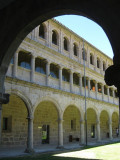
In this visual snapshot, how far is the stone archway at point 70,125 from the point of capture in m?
18.5

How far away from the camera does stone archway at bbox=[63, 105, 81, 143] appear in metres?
18.5

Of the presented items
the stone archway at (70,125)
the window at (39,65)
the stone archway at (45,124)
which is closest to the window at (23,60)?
the window at (39,65)

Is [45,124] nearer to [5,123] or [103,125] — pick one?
[5,123]

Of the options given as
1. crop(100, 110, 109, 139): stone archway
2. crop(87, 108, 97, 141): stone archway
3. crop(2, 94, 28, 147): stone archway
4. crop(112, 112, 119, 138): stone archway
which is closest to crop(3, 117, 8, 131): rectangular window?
crop(2, 94, 28, 147): stone archway

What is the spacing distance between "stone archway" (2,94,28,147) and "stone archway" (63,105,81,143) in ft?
16.2

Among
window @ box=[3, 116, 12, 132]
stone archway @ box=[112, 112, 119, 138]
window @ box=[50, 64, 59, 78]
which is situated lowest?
stone archway @ box=[112, 112, 119, 138]

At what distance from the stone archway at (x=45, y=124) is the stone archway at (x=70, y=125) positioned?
1321 mm

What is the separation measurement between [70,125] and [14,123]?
687 cm

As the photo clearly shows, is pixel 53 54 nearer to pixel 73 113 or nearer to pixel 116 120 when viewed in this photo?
pixel 73 113

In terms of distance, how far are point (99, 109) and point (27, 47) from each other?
10.4 metres

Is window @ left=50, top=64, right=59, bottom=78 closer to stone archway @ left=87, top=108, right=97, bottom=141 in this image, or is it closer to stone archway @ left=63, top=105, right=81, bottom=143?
stone archway @ left=63, top=105, right=81, bottom=143

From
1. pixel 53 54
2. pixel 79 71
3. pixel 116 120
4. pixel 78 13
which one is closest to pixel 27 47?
pixel 53 54

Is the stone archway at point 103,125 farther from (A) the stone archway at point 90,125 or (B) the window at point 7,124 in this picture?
(B) the window at point 7,124

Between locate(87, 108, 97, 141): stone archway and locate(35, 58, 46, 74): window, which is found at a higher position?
locate(35, 58, 46, 74): window
